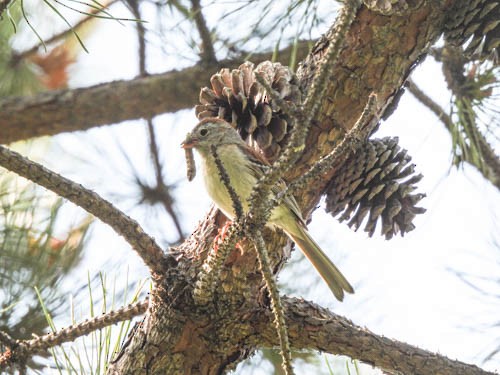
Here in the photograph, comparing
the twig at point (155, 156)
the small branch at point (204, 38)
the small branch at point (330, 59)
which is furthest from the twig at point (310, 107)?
the twig at point (155, 156)

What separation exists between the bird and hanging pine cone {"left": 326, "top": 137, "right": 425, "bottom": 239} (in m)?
0.16

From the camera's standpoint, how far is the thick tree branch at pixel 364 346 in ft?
6.39

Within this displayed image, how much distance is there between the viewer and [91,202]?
1.75 meters

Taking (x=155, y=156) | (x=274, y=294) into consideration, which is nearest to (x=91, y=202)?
(x=274, y=294)

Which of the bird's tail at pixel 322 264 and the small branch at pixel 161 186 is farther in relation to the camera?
the small branch at pixel 161 186

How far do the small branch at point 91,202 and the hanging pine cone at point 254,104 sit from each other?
0.56 m

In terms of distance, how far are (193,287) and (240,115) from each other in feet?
2.26

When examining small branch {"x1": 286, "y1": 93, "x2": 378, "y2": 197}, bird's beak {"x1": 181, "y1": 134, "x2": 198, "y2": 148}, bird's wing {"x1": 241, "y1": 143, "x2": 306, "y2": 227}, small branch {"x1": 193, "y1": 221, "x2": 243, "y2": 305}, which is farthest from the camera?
bird's beak {"x1": 181, "y1": 134, "x2": 198, "y2": 148}

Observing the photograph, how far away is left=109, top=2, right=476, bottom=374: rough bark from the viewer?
1946mm

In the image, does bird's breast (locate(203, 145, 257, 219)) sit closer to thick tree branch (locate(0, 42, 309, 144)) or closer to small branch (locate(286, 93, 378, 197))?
thick tree branch (locate(0, 42, 309, 144))

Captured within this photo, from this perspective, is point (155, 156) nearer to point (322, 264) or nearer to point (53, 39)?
point (53, 39)

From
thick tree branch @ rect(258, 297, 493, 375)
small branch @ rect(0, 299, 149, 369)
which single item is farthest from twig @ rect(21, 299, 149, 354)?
thick tree branch @ rect(258, 297, 493, 375)

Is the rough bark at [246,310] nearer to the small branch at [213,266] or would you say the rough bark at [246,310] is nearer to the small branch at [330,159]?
the small branch at [213,266]

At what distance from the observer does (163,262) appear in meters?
2.01
